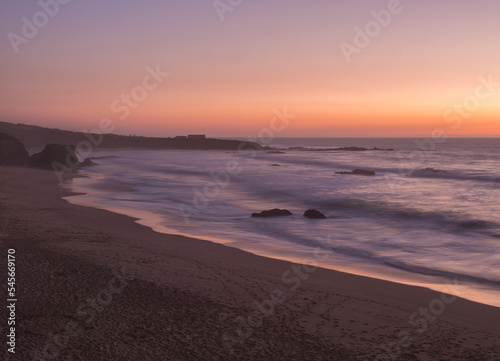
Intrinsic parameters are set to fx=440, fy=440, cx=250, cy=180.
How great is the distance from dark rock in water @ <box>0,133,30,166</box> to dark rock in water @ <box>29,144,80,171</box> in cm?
99

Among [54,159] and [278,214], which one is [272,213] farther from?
[54,159]

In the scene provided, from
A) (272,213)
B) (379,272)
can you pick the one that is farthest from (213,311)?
(272,213)

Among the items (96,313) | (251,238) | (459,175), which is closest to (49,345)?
(96,313)

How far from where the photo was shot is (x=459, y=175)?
53250 mm

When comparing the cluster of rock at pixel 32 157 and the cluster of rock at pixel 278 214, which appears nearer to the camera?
the cluster of rock at pixel 278 214

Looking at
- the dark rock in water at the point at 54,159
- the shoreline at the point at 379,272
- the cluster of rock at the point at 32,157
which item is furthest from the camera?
the cluster of rock at the point at 32,157

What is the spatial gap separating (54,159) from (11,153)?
4513mm

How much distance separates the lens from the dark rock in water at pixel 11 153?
41938mm

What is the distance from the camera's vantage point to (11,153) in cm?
4247

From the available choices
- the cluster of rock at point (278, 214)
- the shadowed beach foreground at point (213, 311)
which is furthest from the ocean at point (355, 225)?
the shadowed beach foreground at point (213, 311)

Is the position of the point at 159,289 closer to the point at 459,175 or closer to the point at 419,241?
the point at 419,241

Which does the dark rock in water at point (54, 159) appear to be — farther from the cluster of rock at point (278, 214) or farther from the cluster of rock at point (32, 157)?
the cluster of rock at point (278, 214)

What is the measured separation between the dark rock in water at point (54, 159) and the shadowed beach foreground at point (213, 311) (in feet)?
106

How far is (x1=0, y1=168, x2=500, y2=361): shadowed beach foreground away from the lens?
5984 mm
